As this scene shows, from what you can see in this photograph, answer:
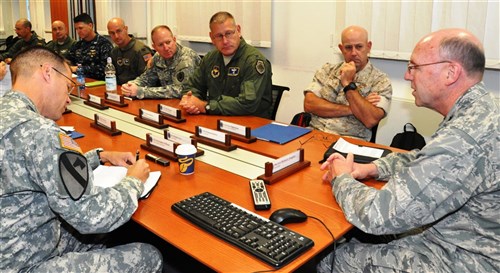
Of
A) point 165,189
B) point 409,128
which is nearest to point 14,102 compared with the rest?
point 165,189

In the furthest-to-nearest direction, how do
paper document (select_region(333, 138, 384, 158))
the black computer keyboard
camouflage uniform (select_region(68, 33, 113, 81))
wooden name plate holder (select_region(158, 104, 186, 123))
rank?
camouflage uniform (select_region(68, 33, 113, 81))
wooden name plate holder (select_region(158, 104, 186, 123))
paper document (select_region(333, 138, 384, 158))
the black computer keyboard

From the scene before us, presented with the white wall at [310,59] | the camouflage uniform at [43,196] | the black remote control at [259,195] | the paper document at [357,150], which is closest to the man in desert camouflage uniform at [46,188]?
the camouflage uniform at [43,196]

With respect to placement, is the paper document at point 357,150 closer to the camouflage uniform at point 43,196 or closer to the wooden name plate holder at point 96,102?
the camouflage uniform at point 43,196

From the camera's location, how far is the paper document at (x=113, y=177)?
1.66 metres

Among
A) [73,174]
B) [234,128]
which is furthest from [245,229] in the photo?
[234,128]

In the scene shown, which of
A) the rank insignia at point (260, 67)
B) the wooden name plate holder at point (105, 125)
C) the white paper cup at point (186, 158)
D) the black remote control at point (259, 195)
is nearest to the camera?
the black remote control at point (259, 195)

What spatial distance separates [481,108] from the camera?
1.38 m

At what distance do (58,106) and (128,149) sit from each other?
661mm

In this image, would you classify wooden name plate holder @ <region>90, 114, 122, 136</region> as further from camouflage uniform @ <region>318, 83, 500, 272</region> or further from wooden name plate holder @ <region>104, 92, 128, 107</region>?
Result: camouflage uniform @ <region>318, 83, 500, 272</region>

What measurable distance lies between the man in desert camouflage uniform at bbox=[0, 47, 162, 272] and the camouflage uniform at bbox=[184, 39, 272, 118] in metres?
1.39

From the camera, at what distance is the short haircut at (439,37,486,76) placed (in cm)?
143

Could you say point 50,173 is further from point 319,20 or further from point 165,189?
point 319,20

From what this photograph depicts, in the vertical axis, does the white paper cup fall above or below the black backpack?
above

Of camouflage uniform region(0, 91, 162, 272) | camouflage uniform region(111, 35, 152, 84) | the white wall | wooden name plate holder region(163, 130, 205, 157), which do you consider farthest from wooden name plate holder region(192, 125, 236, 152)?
camouflage uniform region(111, 35, 152, 84)
